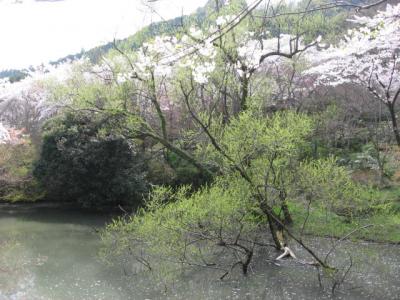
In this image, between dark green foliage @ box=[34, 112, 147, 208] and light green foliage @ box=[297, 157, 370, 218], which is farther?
dark green foliage @ box=[34, 112, 147, 208]

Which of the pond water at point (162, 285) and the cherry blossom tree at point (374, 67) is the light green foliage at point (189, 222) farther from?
the cherry blossom tree at point (374, 67)

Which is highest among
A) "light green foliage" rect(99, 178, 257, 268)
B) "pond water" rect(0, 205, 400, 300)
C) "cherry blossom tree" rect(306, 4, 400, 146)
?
"cherry blossom tree" rect(306, 4, 400, 146)

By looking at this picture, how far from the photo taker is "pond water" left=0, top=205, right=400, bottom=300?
8453 millimetres

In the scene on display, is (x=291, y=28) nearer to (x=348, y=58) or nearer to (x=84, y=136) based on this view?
(x=348, y=58)

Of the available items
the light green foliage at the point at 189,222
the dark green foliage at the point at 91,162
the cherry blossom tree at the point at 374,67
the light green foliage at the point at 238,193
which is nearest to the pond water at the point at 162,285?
the light green foliage at the point at 238,193

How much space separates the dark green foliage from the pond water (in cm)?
412

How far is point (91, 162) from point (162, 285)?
848 cm

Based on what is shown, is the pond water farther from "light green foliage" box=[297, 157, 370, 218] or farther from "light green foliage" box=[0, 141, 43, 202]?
"light green foliage" box=[0, 141, 43, 202]

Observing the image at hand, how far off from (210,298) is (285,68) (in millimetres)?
14322

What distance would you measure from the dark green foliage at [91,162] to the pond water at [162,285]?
13.5ft

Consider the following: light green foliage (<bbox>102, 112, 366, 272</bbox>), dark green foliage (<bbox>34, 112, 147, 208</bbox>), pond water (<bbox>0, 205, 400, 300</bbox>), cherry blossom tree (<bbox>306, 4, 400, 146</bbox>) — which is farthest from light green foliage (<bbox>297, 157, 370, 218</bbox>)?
dark green foliage (<bbox>34, 112, 147, 208</bbox>)

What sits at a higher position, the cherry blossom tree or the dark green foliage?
the cherry blossom tree

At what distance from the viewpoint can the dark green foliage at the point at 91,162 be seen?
16344mm

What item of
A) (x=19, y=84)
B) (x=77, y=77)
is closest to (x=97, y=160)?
(x=77, y=77)
